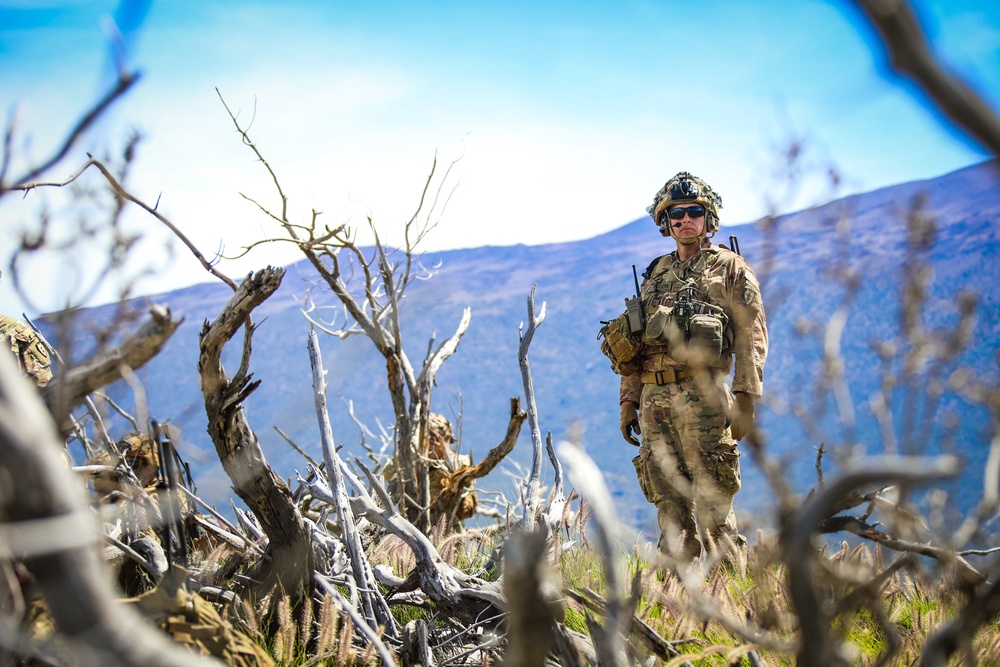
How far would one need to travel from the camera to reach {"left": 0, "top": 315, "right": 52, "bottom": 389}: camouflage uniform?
379 cm

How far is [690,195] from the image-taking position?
4492 millimetres

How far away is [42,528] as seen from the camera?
829 millimetres

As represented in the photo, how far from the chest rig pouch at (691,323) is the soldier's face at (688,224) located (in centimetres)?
34

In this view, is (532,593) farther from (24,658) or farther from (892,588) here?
(892,588)

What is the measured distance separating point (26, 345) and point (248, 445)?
208cm

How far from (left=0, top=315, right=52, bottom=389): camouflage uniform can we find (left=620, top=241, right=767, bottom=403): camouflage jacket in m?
3.28

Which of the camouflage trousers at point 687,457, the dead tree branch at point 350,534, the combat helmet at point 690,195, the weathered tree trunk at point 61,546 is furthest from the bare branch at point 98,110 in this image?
the combat helmet at point 690,195

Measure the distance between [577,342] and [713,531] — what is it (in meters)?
27.2

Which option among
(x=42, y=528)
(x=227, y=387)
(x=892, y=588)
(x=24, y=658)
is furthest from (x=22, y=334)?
(x=892, y=588)

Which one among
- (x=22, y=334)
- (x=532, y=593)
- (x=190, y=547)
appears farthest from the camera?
(x=22, y=334)

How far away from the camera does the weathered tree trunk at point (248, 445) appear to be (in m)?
2.47

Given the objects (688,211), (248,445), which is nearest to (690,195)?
(688,211)

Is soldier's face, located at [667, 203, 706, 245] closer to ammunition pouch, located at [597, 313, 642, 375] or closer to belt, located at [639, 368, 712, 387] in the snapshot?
ammunition pouch, located at [597, 313, 642, 375]

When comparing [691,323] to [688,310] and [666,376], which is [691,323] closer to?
[688,310]
